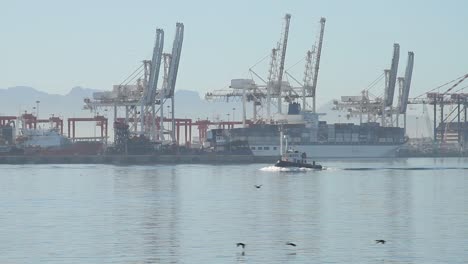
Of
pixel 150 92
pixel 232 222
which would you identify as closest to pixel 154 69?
pixel 150 92

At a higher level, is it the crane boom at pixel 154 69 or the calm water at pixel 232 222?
the crane boom at pixel 154 69

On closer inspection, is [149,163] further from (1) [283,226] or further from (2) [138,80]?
(1) [283,226]

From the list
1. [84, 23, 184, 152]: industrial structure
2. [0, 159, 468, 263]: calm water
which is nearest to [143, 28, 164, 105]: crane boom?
[84, 23, 184, 152]: industrial structure

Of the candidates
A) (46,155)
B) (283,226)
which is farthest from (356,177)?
(46,155)

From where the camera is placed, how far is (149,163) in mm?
166625

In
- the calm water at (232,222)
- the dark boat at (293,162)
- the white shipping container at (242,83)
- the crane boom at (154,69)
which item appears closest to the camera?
the calm water at (232,222)

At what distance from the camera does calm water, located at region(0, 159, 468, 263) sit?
151ft

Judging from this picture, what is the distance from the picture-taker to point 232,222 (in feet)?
193

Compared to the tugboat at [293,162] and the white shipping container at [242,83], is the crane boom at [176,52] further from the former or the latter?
the tugboat at [293,162]

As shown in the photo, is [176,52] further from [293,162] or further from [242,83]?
[293,162]

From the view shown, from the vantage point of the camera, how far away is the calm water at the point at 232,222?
4609cm

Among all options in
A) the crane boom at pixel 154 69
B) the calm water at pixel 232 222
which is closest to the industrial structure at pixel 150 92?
the crane boom at pixel 154 69

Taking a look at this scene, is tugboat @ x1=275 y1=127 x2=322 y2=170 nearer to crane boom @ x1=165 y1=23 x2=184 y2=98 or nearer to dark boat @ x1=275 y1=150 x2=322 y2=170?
dark boat @ x1=275 y1=150 x2=322 y2=170

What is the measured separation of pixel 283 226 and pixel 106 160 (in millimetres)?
115819
